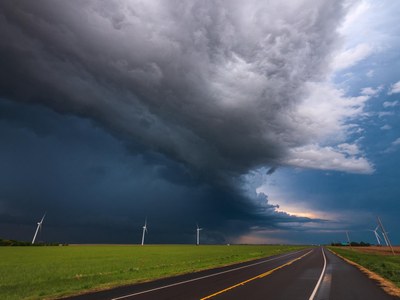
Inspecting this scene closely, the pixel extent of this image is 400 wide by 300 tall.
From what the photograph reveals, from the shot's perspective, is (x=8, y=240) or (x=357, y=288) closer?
(x=357, y=288)

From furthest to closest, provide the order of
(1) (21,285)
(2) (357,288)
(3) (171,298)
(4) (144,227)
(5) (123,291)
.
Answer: (4) (144,227)
(1) (21,285)
(2) (357,288)
(5) (123,291)
(3) (171,298)

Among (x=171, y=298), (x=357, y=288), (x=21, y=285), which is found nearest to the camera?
(x=171, y=298)

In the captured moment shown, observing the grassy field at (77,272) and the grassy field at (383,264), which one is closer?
the grassy field at (77,272)

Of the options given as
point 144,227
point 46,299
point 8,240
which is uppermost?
point 144,227

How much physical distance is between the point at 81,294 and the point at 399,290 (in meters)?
18.2

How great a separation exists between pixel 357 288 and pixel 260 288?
6.05 metres

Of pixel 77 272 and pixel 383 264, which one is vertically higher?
pixel 383 264

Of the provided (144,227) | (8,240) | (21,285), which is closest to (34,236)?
(8,240)

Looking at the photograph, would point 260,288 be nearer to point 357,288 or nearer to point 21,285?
point 357,288

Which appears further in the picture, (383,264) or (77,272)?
(383,264)

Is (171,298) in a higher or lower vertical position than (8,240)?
lower

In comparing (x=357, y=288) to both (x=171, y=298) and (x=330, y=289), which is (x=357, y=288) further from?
(x=171, y=298)

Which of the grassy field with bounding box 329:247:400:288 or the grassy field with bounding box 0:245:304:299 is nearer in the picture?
the grassy field with bounding box 0:245:304:299

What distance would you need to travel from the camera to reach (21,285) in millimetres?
22203
